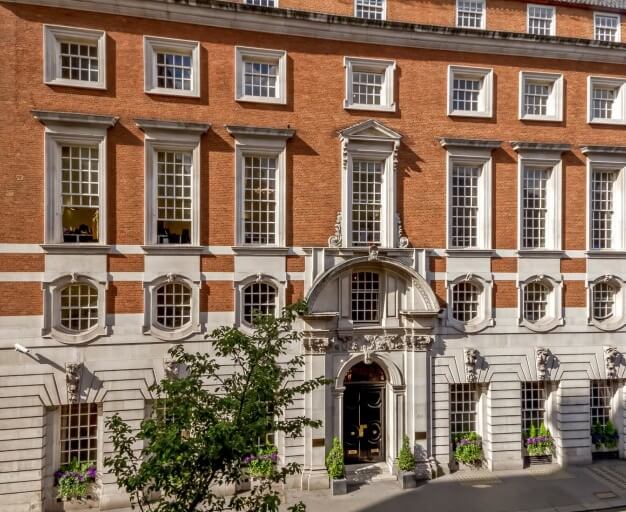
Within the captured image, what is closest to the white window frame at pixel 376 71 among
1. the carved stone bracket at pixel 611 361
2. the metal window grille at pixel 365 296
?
the metal window grille at pixel 365 296

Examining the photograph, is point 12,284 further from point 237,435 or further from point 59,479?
point 237,435

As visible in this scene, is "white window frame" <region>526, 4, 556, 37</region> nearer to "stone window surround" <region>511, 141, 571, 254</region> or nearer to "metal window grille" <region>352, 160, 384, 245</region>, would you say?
"stone window surround" <region>511, 141, 571, 254</region>

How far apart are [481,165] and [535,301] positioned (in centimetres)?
609

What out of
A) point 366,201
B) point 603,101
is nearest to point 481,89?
point 603,101

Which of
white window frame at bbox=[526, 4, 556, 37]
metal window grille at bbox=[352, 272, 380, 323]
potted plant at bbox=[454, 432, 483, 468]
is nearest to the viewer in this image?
metal window grille at bbox=[352, 272, 380, 323]

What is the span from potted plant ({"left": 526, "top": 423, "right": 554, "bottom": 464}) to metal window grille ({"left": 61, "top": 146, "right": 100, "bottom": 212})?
62.5ft

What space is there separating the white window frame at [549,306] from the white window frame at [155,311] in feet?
41.9

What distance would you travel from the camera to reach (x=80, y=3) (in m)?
15.9

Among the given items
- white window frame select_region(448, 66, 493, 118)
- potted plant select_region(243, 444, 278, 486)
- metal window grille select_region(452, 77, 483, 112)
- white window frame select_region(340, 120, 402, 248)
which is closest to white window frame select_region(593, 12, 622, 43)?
white window frame select_region(448, 66, 493, 118)

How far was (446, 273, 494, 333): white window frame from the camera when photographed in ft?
61.1

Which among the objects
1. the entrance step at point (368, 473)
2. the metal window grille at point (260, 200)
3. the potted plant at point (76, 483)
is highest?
the metal window grille at point (260, 200)

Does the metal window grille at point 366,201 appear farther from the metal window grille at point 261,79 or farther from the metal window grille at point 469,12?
the metal window grille at point 469,12

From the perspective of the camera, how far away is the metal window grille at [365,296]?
18297 millimetres

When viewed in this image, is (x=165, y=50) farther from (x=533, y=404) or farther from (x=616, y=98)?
(x=533, y=404)
